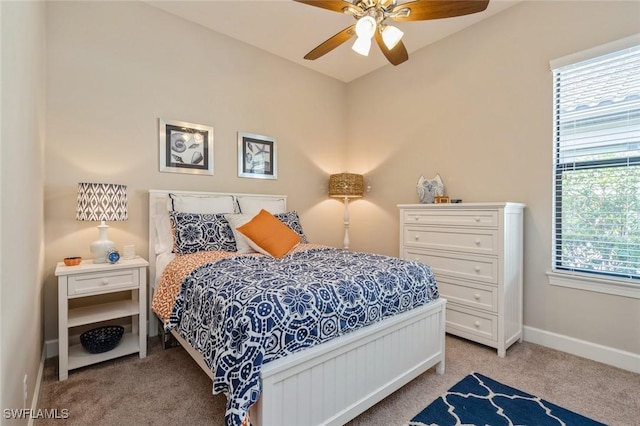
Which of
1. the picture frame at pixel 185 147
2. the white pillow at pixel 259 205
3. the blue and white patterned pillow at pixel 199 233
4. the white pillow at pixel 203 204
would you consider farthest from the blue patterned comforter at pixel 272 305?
the picture frame at pixel 185 147

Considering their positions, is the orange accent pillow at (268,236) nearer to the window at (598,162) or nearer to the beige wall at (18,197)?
the beige wall at (18,197)

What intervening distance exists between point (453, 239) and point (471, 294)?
49 cm

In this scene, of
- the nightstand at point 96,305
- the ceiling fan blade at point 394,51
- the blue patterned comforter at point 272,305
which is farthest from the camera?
the ceiling fan blade at point 394,51

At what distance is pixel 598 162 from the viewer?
2275 mm

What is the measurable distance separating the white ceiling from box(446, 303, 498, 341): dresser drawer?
8.91 ft

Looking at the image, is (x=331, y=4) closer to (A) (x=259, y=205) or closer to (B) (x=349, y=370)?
(A) (x=259, y=205)

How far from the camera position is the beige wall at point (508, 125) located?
2.28 meters

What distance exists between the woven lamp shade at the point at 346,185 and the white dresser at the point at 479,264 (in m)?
1.17

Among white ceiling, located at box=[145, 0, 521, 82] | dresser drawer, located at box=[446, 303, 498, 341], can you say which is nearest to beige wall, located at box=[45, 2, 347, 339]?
white ceiling, located at box=[145, 0, 521, 82]

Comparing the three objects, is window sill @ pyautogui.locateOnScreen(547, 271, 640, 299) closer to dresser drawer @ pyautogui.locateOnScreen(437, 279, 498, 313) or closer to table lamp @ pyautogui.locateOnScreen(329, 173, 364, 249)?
dresser drawer @ pyautogui.locateOnScreen(437, 279, 498, 313)

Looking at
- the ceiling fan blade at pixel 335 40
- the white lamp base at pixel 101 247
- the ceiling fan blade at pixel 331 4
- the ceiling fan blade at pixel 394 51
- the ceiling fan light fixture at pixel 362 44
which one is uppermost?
the ceiling fan blade at pixel 331 4

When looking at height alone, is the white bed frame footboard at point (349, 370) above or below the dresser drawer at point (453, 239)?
below

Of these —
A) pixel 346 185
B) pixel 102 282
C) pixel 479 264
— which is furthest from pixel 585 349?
pixel 102 282

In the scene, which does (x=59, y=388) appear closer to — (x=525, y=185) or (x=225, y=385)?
(x=225, y=385)
